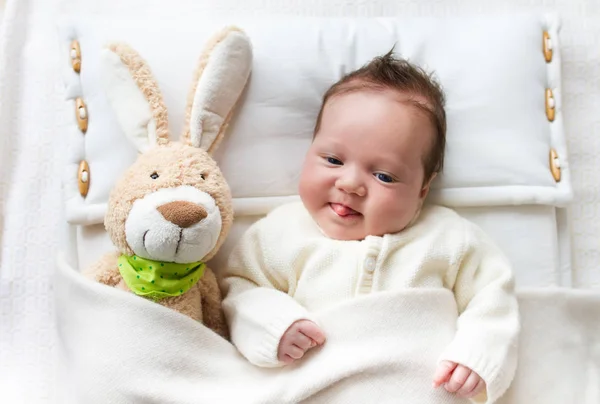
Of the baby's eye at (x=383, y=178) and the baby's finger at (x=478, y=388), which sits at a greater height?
the baby's eye at (x=383, y=178)

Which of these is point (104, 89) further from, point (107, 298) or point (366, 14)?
point (366, 14)

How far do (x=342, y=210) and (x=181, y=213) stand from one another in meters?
0.30

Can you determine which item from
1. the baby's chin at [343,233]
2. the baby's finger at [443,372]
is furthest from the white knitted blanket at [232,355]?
the baby's chin at [343,233]

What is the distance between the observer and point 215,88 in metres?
1.15

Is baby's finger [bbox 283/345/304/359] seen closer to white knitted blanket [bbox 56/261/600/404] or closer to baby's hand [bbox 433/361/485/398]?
white knitted blanket [bbox 56/261/600/404]

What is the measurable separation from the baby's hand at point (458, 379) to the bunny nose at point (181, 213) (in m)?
0.44

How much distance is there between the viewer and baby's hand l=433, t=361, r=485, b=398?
40.8 inches

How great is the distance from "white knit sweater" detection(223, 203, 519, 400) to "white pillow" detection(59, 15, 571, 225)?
107 mm

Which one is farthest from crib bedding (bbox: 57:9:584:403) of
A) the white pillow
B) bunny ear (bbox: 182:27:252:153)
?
bunny ear (bbox: 182:27:252:153)

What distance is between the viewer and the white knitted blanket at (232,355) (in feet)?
3.39

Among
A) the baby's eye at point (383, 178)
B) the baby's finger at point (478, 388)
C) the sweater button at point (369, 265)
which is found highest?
the baby's eye at point (383, 178)

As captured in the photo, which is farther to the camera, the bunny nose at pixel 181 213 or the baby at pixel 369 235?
the baby at pixel 369 235

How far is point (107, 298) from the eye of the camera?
1.07 m

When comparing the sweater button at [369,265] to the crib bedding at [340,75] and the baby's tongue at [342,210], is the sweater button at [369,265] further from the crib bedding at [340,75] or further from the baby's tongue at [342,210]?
the crib bedding at [340,75]
